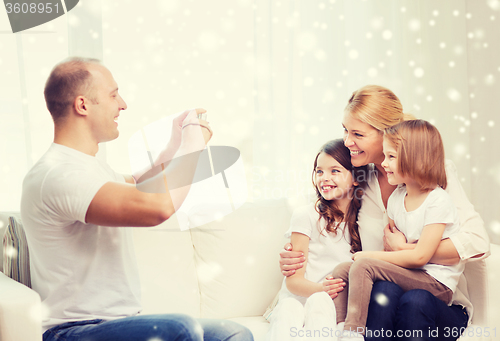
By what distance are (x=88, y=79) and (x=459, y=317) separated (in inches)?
54.0

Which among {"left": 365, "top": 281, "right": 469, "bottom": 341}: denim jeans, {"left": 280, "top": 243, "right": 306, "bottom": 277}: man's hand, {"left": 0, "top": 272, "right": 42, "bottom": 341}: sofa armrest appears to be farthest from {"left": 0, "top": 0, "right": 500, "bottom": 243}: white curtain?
{"left": 0, "top": 272, "right": 42, "bottom": 341}: sofa armrest

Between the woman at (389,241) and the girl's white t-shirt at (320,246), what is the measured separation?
0.07 meters

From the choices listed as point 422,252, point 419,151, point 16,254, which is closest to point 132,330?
point 16,254

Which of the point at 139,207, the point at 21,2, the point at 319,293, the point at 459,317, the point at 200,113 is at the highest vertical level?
the point at 21,2

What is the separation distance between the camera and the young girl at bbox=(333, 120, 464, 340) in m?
1.28

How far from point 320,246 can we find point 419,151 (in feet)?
1.58

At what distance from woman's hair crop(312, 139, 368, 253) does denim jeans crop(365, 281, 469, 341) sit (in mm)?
248

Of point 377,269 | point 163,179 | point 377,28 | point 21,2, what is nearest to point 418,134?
point 377,269

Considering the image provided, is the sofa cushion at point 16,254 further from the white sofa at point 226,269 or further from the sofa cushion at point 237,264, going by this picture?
the sofa cushion at point 237,264

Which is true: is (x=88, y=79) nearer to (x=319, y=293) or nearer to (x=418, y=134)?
(x=319, y=293)

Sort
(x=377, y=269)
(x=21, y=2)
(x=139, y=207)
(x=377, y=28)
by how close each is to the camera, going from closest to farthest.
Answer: (x=139, y=207) < (x=377, y=269) < (x=21, y=2) < (x=377, y=28)

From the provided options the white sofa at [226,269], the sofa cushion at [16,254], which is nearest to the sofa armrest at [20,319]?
the sofa cushion at [16,254]

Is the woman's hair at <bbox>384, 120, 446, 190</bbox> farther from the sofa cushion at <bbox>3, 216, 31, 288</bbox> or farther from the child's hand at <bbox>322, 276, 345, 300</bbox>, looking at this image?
the sofa cushion at <bbox>3, 216, 31, 288</bbox>

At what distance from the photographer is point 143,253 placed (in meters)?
1.50
